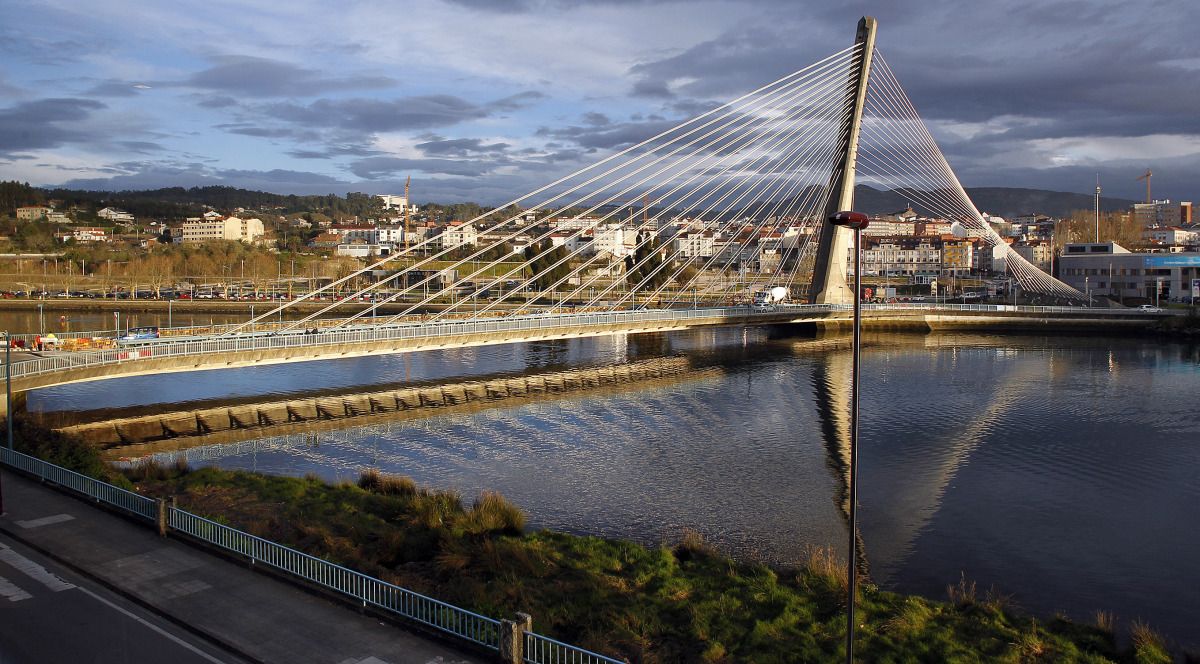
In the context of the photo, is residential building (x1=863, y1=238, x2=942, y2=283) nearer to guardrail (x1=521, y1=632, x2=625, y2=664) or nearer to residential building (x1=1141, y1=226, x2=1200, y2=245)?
residential building (x1=1141, y1=226, x2=1200, y2=245)

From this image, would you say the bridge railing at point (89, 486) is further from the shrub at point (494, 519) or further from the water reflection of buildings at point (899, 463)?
the water reflection of buildings at point (899, 463)

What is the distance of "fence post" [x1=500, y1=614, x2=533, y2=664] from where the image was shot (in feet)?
27.7

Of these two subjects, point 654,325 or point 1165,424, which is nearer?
point 1165,424

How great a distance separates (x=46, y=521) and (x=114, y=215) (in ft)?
504

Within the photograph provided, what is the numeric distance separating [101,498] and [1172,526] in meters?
19.6

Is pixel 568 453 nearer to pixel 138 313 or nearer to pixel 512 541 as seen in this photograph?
pixel 512 541

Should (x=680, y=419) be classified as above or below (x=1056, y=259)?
below

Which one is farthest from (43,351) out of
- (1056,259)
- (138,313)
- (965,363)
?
(1056,259)

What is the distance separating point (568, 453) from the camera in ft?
76.4

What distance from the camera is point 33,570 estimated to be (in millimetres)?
10977

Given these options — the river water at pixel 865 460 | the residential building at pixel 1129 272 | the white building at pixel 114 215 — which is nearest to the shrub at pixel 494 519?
the river water at pixel 865 460

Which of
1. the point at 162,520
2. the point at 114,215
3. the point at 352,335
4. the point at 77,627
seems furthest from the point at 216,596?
the point at 114,215

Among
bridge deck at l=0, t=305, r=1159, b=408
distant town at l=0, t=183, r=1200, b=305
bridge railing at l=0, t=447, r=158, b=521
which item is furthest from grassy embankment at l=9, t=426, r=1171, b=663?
distant town at l=0, t=183, r=1200, b=305

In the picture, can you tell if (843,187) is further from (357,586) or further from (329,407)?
(357,586)
